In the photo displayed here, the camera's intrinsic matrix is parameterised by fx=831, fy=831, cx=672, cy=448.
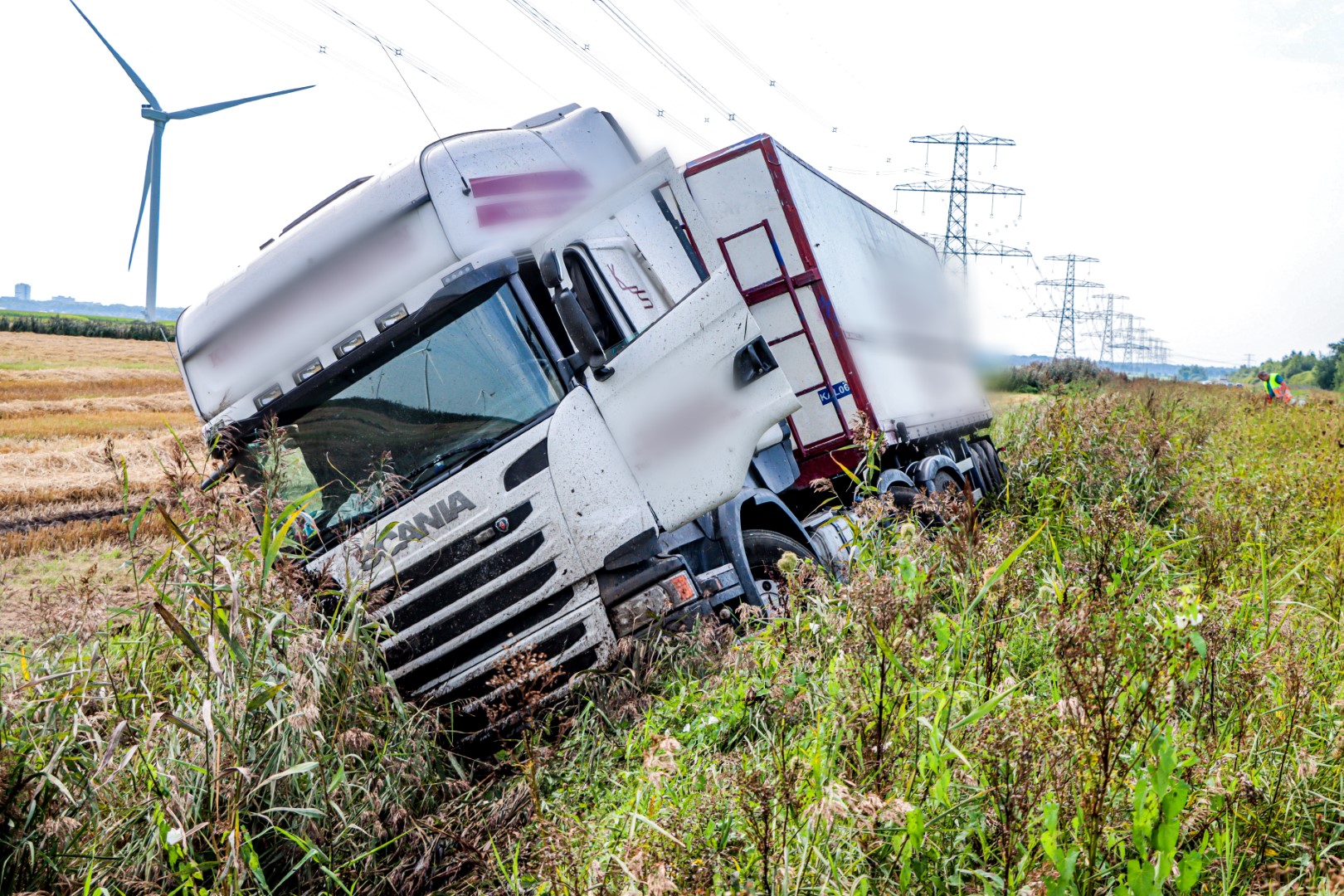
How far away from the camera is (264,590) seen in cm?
318

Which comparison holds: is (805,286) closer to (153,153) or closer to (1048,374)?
(153,153)

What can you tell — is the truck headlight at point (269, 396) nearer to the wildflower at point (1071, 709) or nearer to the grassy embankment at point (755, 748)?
the grassy embankment at point (755, 748)

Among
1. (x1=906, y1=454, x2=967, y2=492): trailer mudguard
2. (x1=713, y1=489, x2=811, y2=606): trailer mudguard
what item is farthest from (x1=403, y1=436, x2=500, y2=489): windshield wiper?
(x1=906, y1=454, x2=967, y2=492): trailer mudguard

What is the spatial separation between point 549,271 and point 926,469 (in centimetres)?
491

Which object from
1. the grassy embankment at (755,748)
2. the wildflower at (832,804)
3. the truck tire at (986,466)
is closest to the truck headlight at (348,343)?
the grassy embankment at (755,748)

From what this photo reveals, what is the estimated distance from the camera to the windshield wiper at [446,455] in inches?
165

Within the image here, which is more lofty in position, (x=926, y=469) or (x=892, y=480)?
(x=892, y=480)

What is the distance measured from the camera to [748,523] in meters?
5.54

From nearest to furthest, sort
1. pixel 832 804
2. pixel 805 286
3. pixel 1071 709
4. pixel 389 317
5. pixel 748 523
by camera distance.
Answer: pixel 832 804, pixel 1071 709, pixel 389 317, pixel 748 523, pixel 805 286

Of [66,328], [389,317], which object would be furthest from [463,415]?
[66,328]

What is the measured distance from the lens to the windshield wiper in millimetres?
4189

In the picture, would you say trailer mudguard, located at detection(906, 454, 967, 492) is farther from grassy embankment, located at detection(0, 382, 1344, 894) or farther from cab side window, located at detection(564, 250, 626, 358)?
cab side window, located at detection(564, 250, 626, 358)

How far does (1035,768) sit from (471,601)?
269 cm

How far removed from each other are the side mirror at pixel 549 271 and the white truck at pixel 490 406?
0.04ft
